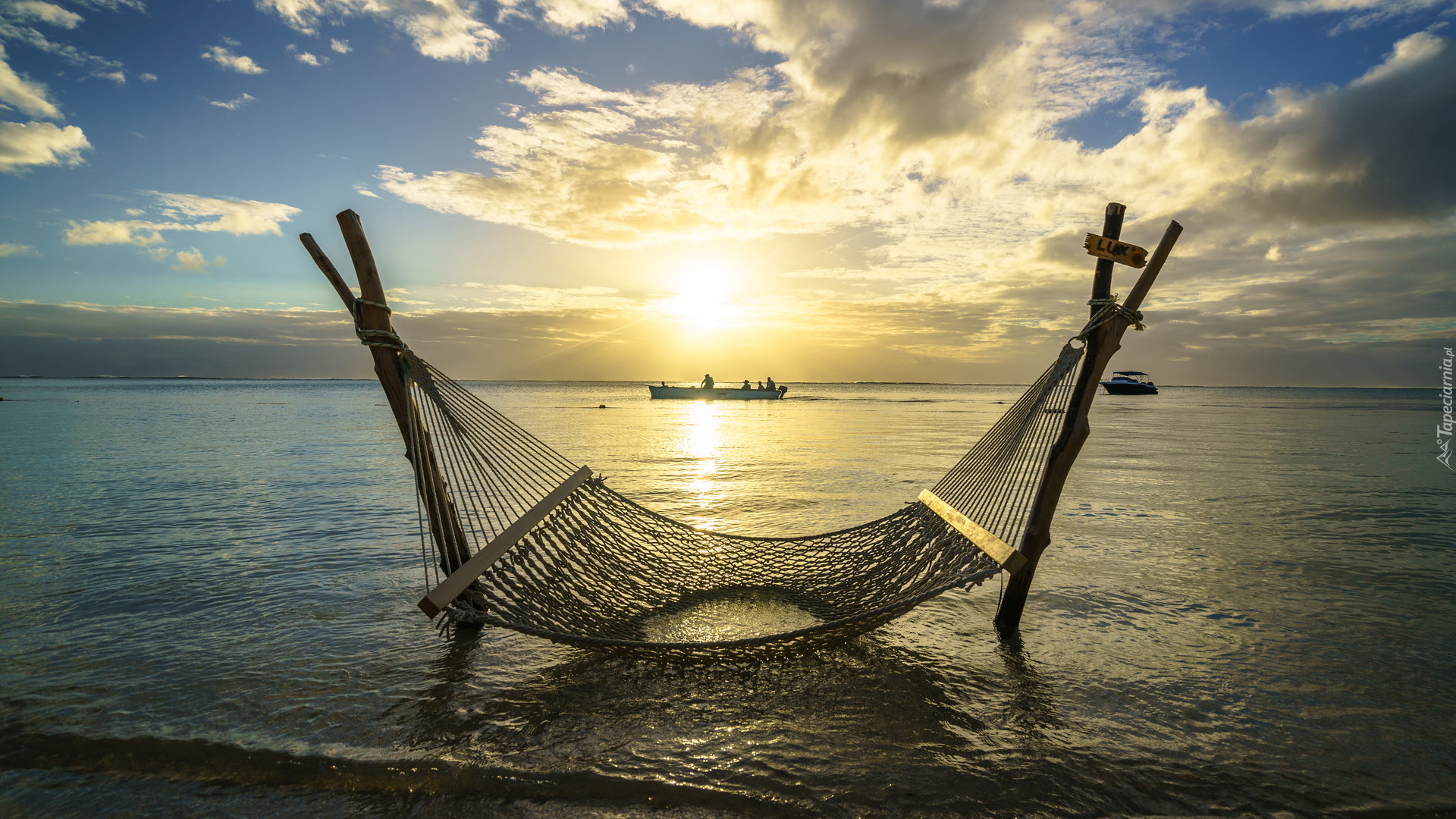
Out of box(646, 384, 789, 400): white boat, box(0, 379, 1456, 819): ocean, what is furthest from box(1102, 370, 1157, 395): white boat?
box(0, 379, 1456, 819): ocean

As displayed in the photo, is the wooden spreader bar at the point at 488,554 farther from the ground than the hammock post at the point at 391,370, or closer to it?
closer to it

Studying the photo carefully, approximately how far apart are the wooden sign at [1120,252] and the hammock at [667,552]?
0.26m

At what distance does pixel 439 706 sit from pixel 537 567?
99 cm

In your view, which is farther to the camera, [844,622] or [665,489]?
[665,489]

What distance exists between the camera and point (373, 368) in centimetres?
371

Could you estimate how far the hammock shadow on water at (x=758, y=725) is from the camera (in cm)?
273

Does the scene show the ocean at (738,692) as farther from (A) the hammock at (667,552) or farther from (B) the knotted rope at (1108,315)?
(B) the knotted rope at (1108,315)

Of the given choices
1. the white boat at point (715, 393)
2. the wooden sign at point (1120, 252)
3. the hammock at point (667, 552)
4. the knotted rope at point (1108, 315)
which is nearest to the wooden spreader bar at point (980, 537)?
the hammock at point (667, 552)

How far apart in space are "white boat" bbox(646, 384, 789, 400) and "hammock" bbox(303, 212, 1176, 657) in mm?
49040

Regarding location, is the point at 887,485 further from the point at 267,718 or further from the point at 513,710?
the point at 267,718

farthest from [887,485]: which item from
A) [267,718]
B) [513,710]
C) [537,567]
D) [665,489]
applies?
[267,718]

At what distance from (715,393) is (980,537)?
5224 cm

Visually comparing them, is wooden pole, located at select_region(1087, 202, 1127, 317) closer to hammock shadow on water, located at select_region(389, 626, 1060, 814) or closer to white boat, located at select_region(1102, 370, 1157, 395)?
hammock shadow on water, located at select_region(389, 626, 1060, 814)

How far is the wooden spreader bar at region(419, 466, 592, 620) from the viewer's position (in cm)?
320
